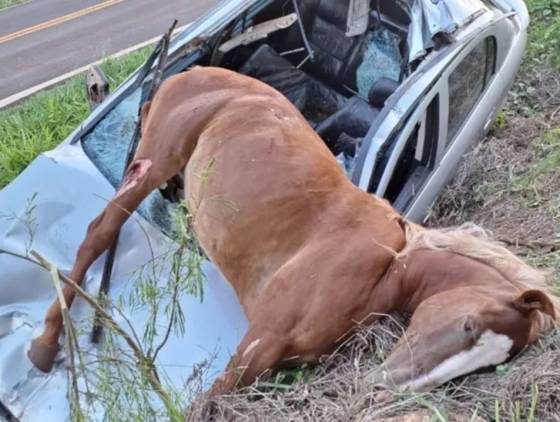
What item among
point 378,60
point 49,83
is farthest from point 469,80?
point 49,83

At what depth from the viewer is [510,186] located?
4988 mm

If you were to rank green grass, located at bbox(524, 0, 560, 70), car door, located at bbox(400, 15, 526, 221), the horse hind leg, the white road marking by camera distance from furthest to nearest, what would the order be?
1. the white road marking
2. green grass, located at bbox(524, 0, 560, 70)
3. car door, located at bbox(400, 15, 526, 221)
4. the horse hind leg

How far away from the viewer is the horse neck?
319 centimetres

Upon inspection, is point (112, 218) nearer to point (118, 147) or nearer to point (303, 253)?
point (118, 147)

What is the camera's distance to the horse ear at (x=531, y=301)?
2928 millimetres

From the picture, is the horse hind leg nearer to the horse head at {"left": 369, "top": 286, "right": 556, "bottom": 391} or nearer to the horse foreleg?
the horse foreleg

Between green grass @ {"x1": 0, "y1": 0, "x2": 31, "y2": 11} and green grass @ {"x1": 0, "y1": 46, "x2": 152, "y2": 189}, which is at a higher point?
green grass @ {"x1": 0, "y1": 46, "x2": 152, "y2": 189}

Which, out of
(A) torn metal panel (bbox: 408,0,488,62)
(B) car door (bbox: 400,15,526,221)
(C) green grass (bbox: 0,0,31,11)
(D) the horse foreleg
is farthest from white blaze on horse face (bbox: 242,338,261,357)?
(C) green grass (bbox: 0,0,31,11)

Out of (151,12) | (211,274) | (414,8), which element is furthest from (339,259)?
(151,12)

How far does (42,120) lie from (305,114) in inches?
126

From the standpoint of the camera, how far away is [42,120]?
7.99 m

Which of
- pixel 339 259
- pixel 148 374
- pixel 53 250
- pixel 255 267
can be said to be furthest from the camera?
pixel 53 250

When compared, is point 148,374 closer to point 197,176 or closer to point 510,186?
point 197,176

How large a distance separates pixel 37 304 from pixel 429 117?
2.15 m
